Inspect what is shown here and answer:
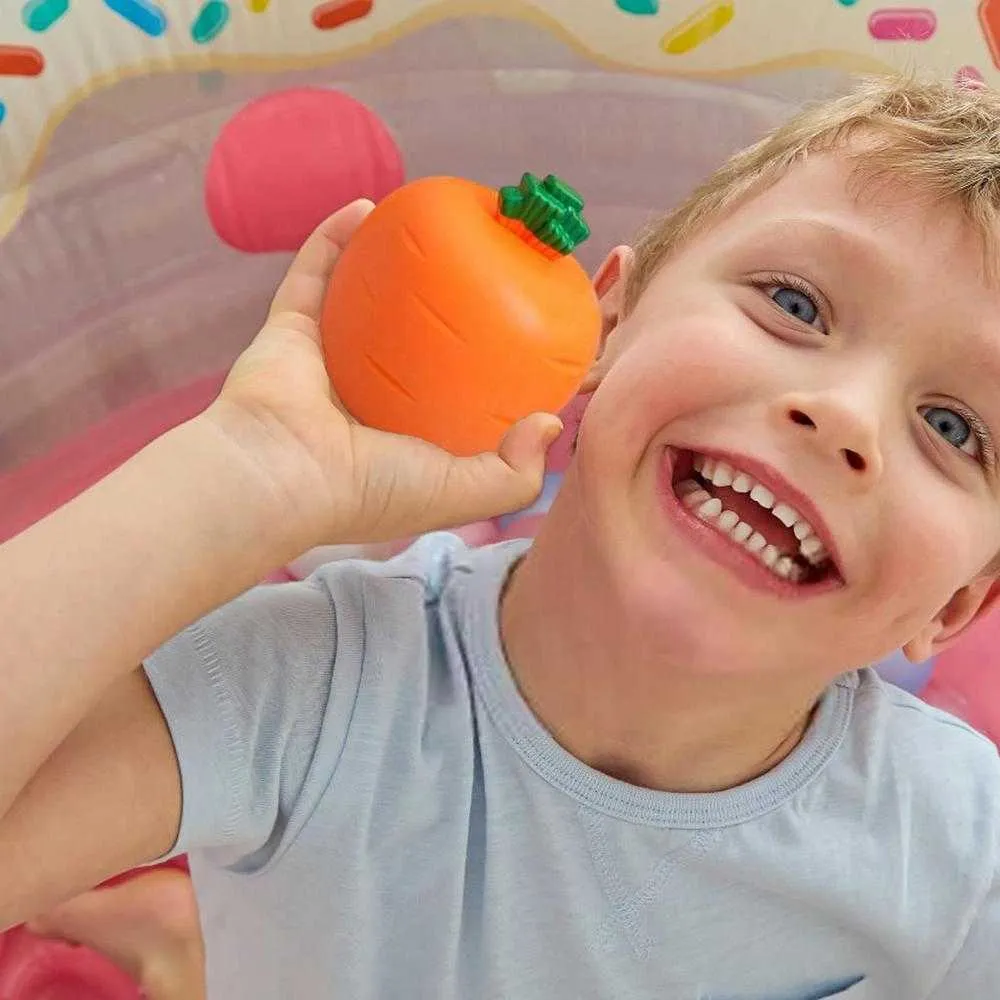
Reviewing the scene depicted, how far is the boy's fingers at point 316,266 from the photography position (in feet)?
2.20

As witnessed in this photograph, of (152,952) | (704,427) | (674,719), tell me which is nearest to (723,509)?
(704,427)

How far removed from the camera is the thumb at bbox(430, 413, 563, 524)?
0.62 meters

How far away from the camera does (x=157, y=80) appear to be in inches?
37.7

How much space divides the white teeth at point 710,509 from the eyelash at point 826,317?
0.35ft

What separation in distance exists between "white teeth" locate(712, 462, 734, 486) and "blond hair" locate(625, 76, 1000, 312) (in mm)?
168

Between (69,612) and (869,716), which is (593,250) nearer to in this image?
(869,716)

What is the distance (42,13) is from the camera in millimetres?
886

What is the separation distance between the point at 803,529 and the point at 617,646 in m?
0.15

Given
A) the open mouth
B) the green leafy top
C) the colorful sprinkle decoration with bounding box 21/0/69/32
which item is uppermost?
the colorful sprinkle decoration with bounding box 21/0/69/32

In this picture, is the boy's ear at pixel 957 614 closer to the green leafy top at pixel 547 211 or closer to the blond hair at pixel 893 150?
the blond hair at pixel 893 150

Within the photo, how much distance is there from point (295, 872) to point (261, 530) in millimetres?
228

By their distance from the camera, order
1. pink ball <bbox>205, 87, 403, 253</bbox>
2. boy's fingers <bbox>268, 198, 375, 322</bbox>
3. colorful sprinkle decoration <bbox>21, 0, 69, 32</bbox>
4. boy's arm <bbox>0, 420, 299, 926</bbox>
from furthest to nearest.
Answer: pink ball <bbox>205, 87, 403, 253</bbox>
colorful sprinkle decoration <bbox>21, 0, 69, 32</bbox>
boy's fingers <bbox>268, 198, 375, 322</bbox>
boy's arm <bbox>0, 420, 299, 926</bbox>

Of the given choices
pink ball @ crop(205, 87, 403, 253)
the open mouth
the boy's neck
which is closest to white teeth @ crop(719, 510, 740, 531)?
the open mouth

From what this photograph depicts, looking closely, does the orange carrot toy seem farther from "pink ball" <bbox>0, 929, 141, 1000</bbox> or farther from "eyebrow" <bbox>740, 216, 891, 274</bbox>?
"pink ball" <bbox>0, 929, 141, 1000</bbox>
